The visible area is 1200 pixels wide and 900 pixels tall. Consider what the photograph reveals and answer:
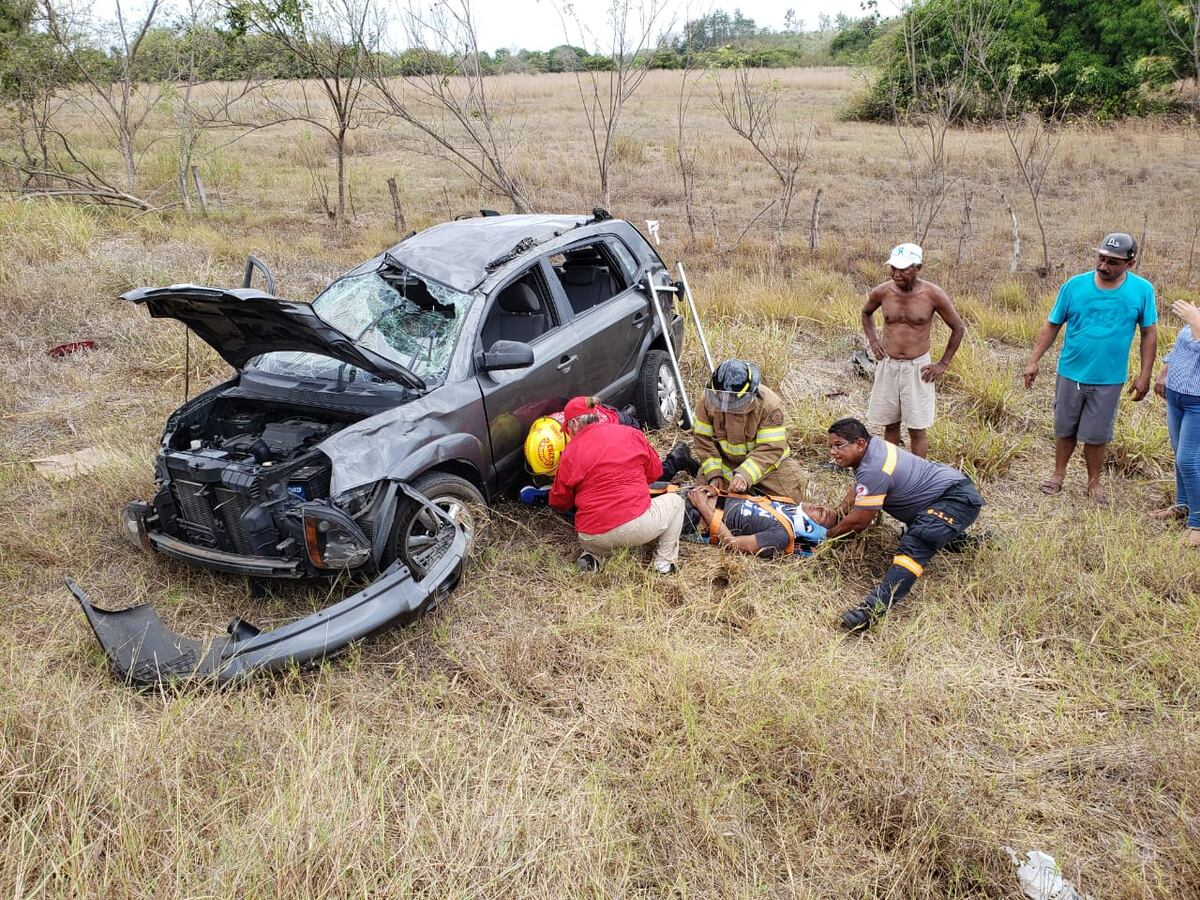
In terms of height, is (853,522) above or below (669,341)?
below

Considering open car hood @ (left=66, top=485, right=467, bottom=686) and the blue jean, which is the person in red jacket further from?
the blue jean

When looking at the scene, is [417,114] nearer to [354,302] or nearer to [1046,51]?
[1046,51]

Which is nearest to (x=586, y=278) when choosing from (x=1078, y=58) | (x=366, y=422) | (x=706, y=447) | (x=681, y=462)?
(x=681, y=462)

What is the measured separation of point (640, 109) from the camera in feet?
86.2

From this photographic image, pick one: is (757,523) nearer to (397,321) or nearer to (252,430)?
(397,321)

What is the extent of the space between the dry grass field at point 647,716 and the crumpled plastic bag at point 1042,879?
58mm

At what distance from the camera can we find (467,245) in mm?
5621

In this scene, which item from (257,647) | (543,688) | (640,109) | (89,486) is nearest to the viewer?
(257,647)

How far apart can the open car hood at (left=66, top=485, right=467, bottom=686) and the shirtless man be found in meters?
→ 3.59

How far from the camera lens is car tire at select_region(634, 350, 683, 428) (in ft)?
21.6

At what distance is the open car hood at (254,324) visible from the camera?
405cm

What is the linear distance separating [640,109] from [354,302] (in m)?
23.0

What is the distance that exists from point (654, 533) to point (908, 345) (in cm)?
236

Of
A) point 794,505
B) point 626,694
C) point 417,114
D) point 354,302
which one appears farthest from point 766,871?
point 417,114
